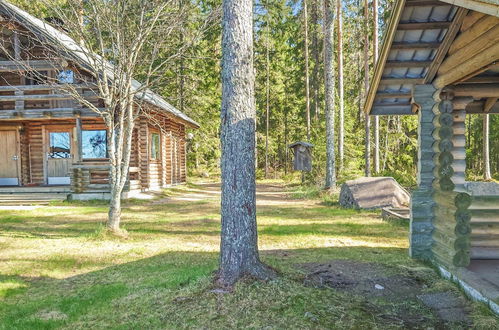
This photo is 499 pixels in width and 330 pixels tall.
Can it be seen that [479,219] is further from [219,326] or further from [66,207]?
[66,207]

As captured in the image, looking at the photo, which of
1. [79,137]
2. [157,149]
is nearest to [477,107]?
[79,137]

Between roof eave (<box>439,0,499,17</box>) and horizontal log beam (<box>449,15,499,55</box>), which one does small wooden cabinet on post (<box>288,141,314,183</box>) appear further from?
roof eave (<box>439,0,499,17</box>)

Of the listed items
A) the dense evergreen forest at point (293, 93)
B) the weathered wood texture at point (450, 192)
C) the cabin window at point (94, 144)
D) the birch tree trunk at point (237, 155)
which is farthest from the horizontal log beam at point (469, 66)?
the cabin window at point (94, 144)

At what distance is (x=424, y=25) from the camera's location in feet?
18.9

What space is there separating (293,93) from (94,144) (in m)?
21.7

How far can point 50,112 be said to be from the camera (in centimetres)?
1560

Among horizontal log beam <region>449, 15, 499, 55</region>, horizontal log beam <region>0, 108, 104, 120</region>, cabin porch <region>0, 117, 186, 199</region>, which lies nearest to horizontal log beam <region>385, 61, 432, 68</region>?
horizontal log beam <region>449, 15, 499, 55</region>

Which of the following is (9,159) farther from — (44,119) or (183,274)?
(183,274)

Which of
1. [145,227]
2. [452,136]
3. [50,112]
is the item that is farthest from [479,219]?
[50,112]

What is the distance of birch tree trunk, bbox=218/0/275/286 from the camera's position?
4508 millimetres

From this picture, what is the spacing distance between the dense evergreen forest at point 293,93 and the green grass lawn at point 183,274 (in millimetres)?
11570

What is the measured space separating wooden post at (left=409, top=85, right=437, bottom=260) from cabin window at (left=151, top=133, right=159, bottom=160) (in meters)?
15.8

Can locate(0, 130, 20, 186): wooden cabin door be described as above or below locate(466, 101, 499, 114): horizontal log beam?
below

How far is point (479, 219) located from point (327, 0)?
14.1 m
